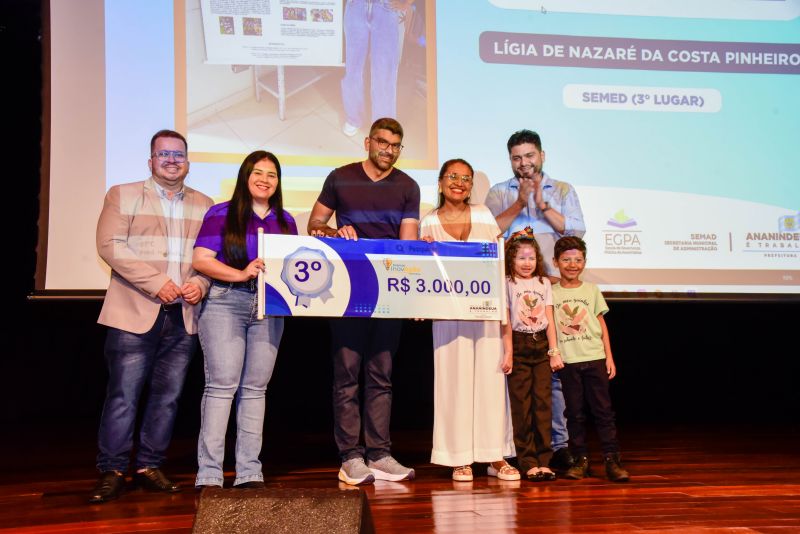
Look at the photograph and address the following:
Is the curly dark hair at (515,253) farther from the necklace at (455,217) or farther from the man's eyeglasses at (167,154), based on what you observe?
the man's eyeglasses at (167,154)

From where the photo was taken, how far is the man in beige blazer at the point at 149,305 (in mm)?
2924

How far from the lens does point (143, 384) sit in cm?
296

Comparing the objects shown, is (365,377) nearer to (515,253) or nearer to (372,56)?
(515,253)

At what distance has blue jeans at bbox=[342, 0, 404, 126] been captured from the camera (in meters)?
3.88

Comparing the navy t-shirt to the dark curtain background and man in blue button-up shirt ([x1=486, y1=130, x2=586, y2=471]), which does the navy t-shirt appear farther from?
the dark curtain background

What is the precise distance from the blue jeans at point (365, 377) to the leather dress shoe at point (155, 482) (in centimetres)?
66

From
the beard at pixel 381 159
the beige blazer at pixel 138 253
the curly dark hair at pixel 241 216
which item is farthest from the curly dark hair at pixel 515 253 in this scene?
the beige blazer at pixel 138 253

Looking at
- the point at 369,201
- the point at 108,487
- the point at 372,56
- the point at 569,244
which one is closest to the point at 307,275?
the point at 369,201

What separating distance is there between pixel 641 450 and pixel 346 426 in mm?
1675

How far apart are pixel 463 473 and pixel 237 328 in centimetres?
109

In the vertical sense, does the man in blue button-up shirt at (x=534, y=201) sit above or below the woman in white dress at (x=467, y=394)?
above

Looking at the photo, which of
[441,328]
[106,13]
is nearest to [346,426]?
[441,328]

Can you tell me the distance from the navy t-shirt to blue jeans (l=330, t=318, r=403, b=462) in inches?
15.5

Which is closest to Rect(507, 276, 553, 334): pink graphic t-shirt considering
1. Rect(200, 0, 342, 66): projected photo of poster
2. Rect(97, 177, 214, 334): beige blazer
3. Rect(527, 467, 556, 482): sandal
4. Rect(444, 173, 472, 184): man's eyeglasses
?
Rect(444, 173, 472, 184): man's eyeglasses
